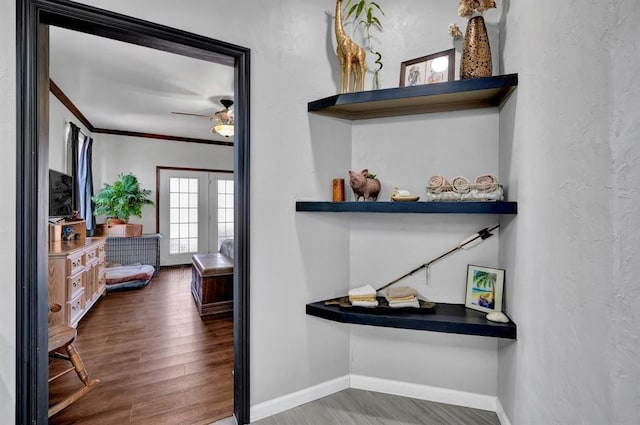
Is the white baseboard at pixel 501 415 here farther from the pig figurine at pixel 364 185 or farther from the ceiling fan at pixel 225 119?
the ceiling fan at pixel 225 119

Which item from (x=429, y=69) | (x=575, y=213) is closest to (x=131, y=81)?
(x=429, y=69)

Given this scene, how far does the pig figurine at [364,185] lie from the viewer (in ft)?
6.51

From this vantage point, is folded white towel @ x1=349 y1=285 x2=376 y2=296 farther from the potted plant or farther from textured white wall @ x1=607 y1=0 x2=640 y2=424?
the potted plant

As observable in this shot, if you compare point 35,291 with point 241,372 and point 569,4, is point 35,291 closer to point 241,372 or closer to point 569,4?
point 241,372

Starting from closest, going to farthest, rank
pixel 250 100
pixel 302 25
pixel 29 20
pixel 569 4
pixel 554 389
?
1. pixel 569 4
2. pixel 554 389
3. pixel 29 20
4. pixel 250 100
5. pixel 302 25

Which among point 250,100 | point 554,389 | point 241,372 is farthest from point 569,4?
point 241,372

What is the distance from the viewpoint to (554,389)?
3.79 feet

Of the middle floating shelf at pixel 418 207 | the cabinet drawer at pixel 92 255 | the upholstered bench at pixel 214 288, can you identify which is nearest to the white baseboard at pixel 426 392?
the middle floating shelf at pixel 418 207

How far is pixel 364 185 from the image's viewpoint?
1.99 m

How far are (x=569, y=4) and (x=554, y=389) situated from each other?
125 centimetres

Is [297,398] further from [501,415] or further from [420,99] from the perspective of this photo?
[420,99]

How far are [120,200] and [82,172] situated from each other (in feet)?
2.34
